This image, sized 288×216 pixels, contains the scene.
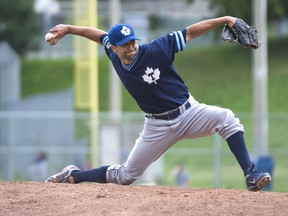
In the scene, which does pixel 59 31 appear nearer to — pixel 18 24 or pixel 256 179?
pixel 256 179

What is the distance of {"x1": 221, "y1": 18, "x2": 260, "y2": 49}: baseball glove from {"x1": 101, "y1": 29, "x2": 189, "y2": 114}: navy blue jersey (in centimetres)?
48

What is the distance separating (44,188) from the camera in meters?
8.62

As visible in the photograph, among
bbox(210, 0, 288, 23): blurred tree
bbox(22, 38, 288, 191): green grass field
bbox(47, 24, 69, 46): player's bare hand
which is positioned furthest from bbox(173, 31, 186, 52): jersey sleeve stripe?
bbox(210, 0, 288, 23): blurred tree

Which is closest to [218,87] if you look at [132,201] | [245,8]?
[245,8]

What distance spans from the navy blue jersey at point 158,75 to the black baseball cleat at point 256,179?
902 millimetres

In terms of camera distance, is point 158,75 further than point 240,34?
No

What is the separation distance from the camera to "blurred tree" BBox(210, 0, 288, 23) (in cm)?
3359

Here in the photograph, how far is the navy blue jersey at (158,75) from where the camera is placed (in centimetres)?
838

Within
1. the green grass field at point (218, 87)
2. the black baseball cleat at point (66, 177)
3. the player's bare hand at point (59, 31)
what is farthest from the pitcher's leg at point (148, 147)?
the green grass field at point (218, 87)

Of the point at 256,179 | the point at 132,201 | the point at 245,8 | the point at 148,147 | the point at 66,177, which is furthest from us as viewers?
the point at 245,8

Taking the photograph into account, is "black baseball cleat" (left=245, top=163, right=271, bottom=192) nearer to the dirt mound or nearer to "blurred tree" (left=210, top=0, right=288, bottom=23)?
the dirt mound

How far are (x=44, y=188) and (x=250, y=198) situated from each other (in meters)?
1.95

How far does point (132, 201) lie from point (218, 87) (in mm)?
26338

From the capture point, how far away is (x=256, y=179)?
835 centimetres
